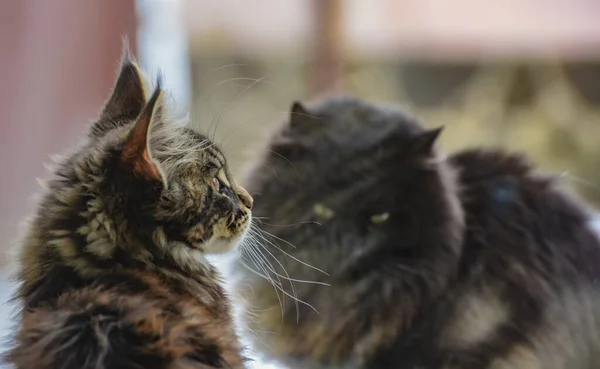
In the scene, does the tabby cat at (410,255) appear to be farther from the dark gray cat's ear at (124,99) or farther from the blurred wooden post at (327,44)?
the blurred wooden post at (327,44)

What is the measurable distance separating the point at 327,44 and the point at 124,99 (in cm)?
120

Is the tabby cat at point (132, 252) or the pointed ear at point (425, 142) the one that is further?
the pointed ear at point (425, 142)

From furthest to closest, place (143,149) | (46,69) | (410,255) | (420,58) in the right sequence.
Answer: (420,58) < (46,69) < (410,255) < (143,149)

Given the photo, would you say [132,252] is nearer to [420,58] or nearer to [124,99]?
[124,99]

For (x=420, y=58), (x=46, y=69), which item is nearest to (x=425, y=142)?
(x=46, y=69)

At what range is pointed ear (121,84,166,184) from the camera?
0.63 metres

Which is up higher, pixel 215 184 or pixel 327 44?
pixel 327 44

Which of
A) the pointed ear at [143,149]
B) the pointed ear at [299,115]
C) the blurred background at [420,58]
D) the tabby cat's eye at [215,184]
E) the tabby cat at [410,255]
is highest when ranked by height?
the blurred background at [420,58]

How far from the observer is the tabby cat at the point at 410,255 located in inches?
38.4

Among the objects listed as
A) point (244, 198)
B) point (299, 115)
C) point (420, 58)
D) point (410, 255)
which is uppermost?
point (420, 58)

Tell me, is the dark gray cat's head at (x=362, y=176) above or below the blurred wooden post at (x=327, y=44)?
below

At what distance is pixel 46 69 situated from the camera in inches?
56.7

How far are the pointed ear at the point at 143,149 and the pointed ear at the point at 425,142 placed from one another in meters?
0.53

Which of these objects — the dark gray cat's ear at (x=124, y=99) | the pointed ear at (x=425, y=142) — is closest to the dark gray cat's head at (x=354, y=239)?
the pointed ear at (x=425, y=142)
